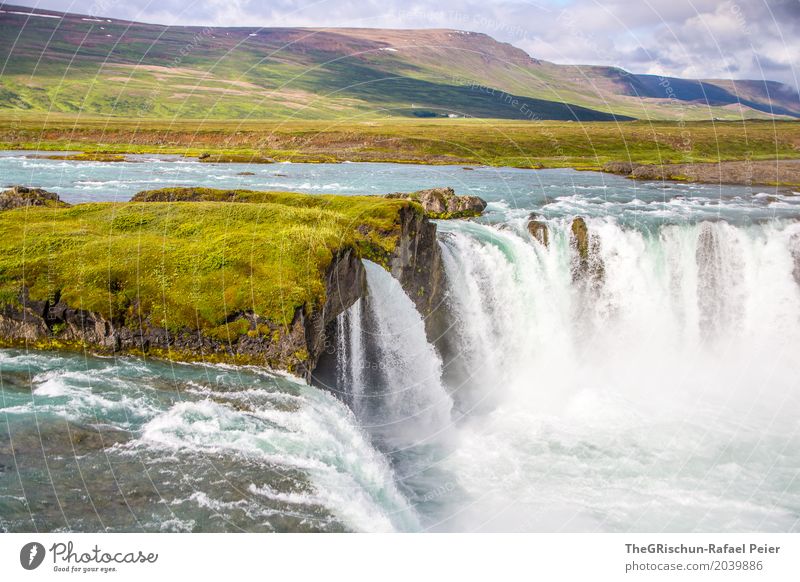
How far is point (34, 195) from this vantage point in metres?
33.3

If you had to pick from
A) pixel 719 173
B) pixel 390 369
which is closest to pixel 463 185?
pixel 719 173

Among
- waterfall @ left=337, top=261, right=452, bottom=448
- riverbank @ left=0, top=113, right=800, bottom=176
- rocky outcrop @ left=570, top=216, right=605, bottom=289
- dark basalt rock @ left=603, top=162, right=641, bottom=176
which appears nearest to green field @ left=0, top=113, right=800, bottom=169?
riverbank @ left=0, top=113, right=800, bottom=176

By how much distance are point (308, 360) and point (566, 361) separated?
18.9 m

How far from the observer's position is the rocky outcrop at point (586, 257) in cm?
3853

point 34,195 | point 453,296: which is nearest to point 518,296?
point 453,296

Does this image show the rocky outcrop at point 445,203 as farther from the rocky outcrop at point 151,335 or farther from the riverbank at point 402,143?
the riverbank at point 402,143

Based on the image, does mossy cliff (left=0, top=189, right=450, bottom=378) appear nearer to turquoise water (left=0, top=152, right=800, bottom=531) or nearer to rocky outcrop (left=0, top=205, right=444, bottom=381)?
rocky outcrop (left=0, top=205, right=444, bottom=381)

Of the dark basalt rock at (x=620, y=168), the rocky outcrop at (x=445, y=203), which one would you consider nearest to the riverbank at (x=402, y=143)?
the dark basalt rock at (x=620, y=168)

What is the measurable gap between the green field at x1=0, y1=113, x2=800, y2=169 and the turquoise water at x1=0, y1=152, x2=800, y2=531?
4867 centimetres

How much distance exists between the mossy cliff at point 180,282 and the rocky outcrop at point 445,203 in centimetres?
1753

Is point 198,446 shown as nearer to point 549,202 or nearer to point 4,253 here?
point 4,253

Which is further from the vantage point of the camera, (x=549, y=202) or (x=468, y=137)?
(x=468, y=137)

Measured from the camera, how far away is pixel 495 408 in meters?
30.1

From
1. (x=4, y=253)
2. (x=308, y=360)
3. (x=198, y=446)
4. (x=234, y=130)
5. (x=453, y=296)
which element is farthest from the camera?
(x=234, y=130)
